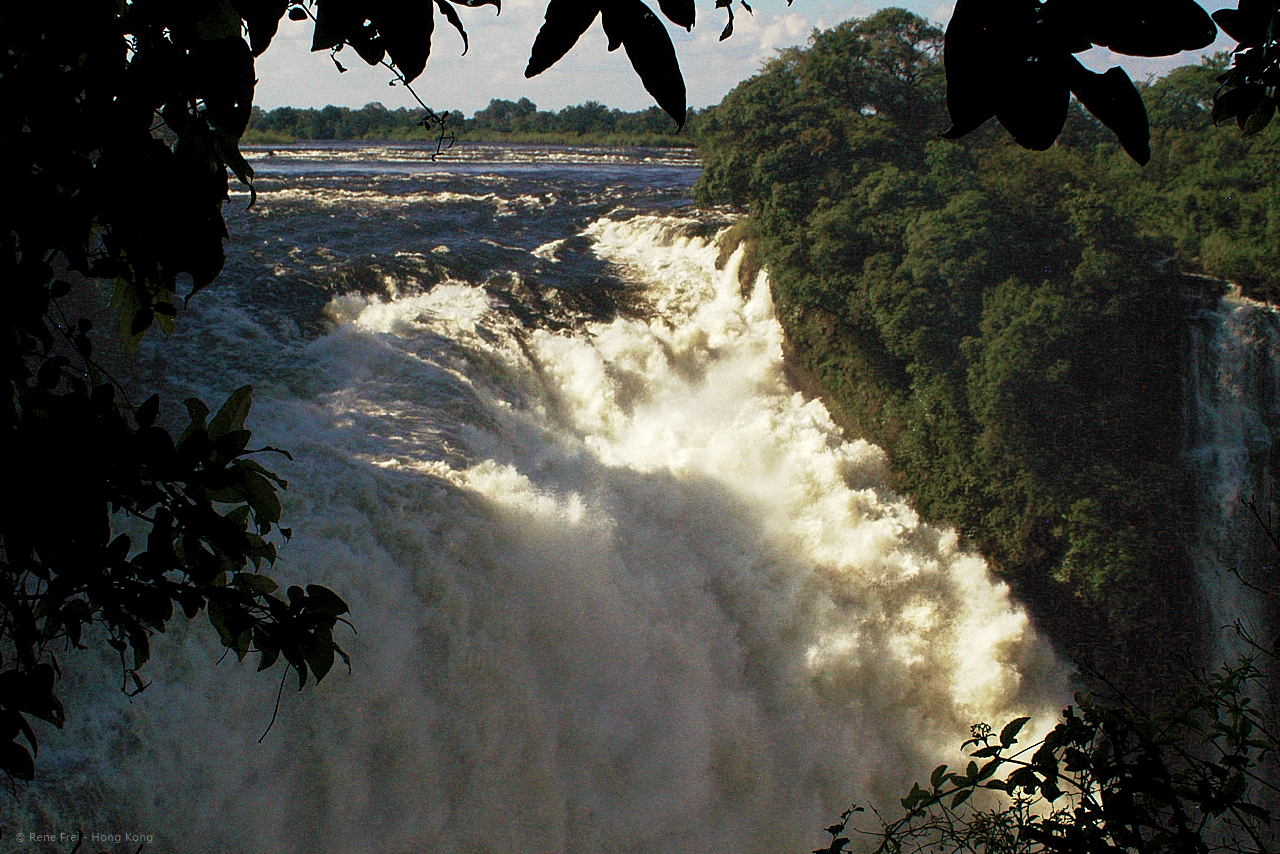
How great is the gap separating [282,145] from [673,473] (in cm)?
2976

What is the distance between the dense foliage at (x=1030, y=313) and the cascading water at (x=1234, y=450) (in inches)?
11.1

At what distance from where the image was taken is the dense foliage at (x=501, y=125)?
34594 millimetres

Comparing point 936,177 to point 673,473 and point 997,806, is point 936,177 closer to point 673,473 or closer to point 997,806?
point 673,473

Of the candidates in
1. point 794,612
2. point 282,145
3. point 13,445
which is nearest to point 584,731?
point 794,612

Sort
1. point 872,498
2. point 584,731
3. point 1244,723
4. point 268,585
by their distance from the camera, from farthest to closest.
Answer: point 872,498 < point 584,731 < point 1244,723 < point 268,585

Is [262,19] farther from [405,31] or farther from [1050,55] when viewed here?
[1050,55]

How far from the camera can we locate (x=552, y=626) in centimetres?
745

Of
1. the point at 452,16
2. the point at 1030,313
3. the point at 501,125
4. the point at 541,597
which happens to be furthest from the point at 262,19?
the point at 501,125

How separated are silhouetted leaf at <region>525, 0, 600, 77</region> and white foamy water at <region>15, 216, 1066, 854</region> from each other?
4.85m

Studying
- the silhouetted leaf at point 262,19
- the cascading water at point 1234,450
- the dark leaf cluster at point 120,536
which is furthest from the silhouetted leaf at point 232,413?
the cascading water at point 1234,450

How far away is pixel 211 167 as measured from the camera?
1.18 metres

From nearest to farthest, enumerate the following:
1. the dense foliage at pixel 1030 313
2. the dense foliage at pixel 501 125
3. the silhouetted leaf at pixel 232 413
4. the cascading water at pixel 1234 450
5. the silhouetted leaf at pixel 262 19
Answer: the silhouetted leaf at pixel 262 19
the silhouetted leaf at pixel 232 413
the cascading water at pixel 1234 450
the dense foliage at pixel 1030 313
the dense foliage at pixel 501 125

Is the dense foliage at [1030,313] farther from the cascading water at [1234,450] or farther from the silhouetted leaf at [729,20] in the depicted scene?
the silhouetted leaf at [729,20]

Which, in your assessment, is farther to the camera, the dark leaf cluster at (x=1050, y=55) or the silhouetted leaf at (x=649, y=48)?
the silhouetted leaf at (x=649, y=48)
